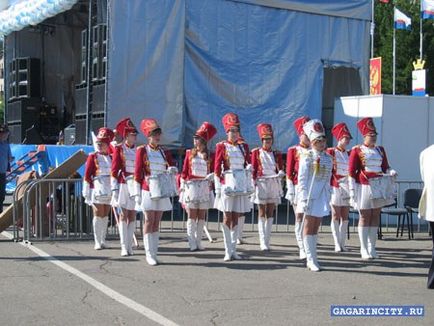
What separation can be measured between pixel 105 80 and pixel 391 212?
7.13 meters

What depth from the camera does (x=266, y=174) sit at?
11570mm

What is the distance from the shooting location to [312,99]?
18906mm

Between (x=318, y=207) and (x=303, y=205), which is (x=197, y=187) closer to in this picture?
(x=303, y=205)

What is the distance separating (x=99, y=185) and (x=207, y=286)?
366 centimetres

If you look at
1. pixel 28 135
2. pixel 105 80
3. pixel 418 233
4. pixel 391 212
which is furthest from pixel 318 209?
pixel 28 135

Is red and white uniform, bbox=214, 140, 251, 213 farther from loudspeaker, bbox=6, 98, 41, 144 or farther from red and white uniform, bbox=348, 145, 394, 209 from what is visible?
loudspeaker, bbox=6, 98, 41, 144

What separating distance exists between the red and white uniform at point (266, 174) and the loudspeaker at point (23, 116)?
11.7 metres

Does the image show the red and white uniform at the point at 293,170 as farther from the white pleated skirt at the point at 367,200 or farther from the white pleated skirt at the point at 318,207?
the white pleated skirt at the point at 318,207

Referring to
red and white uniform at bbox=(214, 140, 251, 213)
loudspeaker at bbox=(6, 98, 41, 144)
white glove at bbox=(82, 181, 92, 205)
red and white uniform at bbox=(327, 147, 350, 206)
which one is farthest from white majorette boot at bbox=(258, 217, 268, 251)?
loudspeaker at bbox=(6, 98, 41, 144)

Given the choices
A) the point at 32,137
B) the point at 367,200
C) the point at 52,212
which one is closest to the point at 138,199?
the point at 52,212

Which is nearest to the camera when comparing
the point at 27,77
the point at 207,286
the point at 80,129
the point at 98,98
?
the point at 207,286

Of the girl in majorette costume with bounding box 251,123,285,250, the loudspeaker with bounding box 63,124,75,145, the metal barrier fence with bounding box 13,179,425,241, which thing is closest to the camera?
the girl in majorette costume with bounding box 251,123,285,250

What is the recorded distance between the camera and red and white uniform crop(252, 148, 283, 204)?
11492mm

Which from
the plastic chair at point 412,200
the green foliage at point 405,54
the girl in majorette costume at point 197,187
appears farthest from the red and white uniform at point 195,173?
the green foliage at point 405,54
